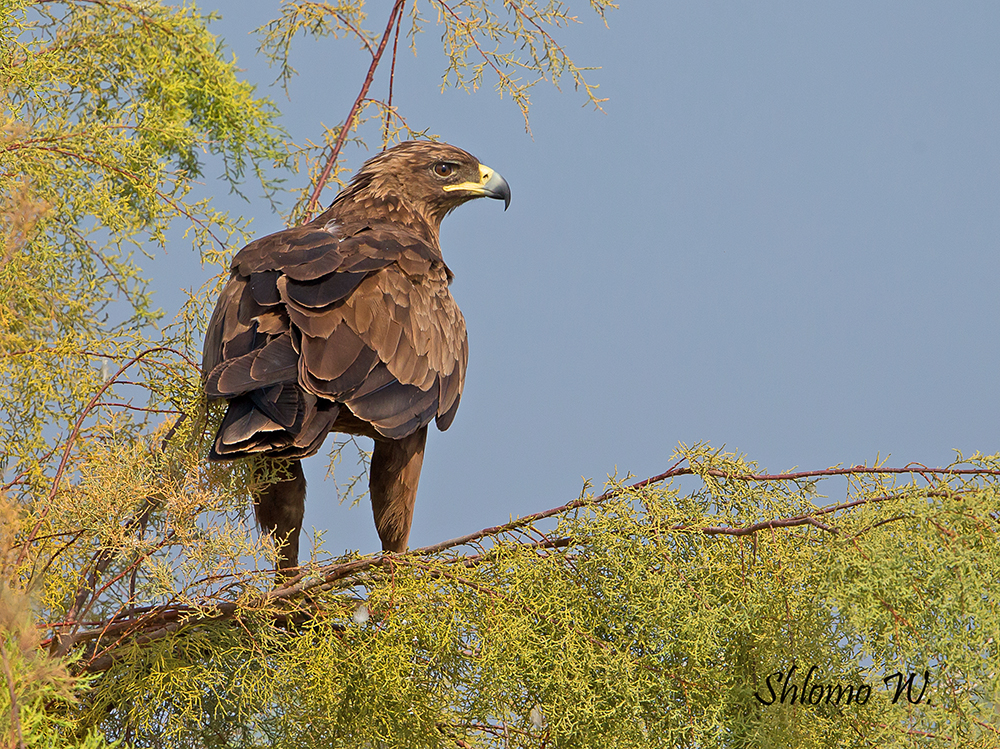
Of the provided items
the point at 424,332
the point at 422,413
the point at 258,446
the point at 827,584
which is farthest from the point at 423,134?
the point at 827,584

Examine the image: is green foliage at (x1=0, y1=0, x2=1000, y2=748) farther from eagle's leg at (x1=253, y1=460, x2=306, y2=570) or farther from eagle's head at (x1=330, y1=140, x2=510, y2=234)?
eagle's head at (x1=330, y1=140, x2=510, y2=234)

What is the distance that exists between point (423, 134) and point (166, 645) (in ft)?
7.56

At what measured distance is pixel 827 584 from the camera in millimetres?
2248

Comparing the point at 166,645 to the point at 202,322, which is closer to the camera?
the point at 166,645

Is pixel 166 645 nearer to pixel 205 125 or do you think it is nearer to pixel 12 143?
pixel 12 143

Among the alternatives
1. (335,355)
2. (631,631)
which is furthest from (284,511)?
(631,631)

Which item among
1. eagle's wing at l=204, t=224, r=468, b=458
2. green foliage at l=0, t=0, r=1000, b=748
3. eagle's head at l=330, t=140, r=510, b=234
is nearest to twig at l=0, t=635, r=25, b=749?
green foliage at l=0, t=0, r=1000, b=748

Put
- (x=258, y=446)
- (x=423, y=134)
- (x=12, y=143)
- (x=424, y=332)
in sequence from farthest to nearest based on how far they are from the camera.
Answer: (x=423, y=134)
(x=424, y=332)
(x=12, y=143)
(x=258, y=446)

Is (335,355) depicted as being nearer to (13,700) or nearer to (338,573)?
(338,573)

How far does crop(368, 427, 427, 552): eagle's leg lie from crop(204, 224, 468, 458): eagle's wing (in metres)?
0.16

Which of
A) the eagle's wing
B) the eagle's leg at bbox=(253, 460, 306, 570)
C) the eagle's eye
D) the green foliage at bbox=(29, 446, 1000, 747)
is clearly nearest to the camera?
the green foliage at bbox=(29, 446, 1000, 747)

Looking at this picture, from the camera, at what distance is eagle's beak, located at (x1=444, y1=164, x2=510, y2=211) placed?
4.65 m

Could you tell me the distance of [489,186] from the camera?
4.67 metres

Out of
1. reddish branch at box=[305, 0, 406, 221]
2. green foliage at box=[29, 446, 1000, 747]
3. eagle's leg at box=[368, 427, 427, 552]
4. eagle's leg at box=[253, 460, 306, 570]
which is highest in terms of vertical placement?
reddish branch at box=[305, 0, 406, 221]
